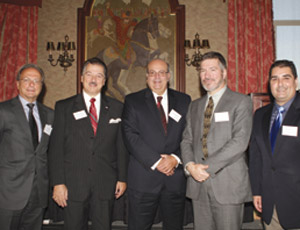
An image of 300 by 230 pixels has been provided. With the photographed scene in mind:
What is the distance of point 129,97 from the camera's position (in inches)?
103

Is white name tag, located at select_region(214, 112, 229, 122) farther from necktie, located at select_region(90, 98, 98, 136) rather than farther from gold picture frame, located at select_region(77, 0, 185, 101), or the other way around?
gold picture frame, located at select_region(77, 0, 185, 101)

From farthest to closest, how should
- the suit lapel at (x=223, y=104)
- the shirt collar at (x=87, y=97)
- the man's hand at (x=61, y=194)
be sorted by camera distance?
the shirt collar at (x=87, y=97), the man's hand at (x=61, y=194), the suit lapel at (x=223, y=104)

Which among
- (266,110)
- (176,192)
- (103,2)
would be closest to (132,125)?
(176,192)

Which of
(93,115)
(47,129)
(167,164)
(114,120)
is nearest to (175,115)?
(167,164)

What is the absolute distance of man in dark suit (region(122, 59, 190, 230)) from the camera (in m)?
2.34

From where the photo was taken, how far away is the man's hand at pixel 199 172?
2.05 metres

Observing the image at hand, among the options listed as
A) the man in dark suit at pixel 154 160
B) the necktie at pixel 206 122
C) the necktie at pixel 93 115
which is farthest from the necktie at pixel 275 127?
the necktie at pixel 93 115

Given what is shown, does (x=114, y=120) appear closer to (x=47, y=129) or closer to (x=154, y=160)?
(x=154, y=160)

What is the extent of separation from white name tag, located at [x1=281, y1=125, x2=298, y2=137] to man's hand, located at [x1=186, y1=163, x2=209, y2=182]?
2.28ft

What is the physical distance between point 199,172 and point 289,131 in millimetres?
802

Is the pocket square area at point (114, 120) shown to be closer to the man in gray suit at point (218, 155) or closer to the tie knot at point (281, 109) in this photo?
the man in gray suit at point (218, 155)

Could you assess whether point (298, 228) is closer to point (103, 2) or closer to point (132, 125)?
point (132, 125)

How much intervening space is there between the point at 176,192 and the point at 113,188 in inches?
24.8

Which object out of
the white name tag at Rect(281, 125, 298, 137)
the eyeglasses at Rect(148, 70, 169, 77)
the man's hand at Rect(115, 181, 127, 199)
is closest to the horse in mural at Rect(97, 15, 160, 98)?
the eyeglasses at Rect(148, 70, 169, 77)
